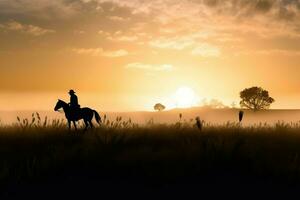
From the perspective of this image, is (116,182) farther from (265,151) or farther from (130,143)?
(265,151)

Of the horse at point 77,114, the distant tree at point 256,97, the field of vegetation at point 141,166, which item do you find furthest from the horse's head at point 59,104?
the distant tree at point 256,97

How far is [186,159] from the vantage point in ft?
38.8

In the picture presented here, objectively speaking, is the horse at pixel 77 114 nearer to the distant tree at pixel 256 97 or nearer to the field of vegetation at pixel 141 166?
the field of vegetation at pixel 141 166

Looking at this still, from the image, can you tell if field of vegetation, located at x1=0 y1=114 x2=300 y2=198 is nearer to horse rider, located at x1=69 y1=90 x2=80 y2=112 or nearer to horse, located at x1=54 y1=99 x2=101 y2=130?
horse, located at x1=54 y1=99 x2=101 y2=130

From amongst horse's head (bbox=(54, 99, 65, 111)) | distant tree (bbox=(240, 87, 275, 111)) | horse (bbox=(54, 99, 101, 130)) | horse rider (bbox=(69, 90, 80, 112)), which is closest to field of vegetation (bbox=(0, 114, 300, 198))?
horse (bbox=(54, 99, 101, 130))

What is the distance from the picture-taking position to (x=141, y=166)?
11711 millimetres

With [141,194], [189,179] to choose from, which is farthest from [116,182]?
[189,179]

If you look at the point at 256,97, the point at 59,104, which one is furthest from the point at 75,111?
the point at 256,97

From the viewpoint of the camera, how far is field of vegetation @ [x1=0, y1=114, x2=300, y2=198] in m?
10.8

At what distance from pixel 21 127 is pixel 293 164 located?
10137 millimetres

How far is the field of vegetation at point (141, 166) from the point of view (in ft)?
35.4

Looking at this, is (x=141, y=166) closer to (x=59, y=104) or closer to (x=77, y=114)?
(x=77, y=114)

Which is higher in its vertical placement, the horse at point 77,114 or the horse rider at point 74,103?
the horse rider at point 74,103

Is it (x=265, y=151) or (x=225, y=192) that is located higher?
(x=265, y=151)
